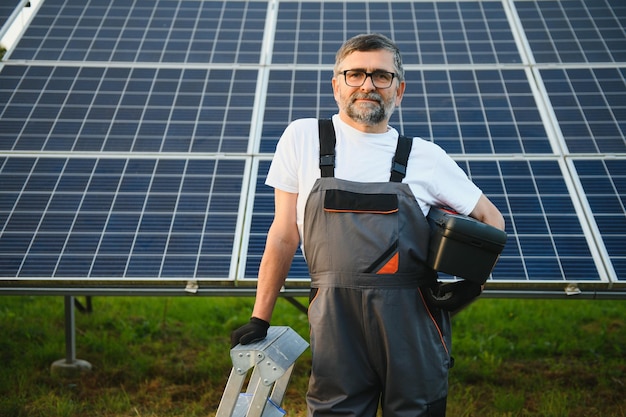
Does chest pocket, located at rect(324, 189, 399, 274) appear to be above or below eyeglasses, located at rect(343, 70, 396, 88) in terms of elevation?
below

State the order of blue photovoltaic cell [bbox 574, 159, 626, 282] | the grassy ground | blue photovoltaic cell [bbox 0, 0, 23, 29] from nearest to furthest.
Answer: blue photovoltaic cell [bbox 574, 159, 626, 282], the grassy ground, blue photovoltaic cell [bbox 0, 0, 23, 29]

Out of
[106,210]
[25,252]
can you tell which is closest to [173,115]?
[106,210]

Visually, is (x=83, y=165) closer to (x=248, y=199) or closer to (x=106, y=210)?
(x=106, y=210)

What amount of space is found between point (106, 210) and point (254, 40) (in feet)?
8.88

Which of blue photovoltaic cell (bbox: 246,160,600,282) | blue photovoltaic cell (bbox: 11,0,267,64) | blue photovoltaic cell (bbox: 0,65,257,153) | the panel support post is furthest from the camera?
blue photovoltaic cell (bbox: 11,0,267,64)

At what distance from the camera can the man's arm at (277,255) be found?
327 centimetres

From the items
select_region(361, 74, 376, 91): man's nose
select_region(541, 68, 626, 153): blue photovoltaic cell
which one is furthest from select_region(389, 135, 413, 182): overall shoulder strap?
select_region(541, 68, 626, 153): blue photovoltaic cell

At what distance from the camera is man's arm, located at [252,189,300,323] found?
10.7ft

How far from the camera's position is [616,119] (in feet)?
20.8

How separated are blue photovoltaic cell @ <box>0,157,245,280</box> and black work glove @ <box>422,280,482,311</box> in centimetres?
199

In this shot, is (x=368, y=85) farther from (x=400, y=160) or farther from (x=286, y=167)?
(x=286, y=167)

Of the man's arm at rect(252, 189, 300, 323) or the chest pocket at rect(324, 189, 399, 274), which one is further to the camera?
the man's arm at rect(252, 189, 300, 323)

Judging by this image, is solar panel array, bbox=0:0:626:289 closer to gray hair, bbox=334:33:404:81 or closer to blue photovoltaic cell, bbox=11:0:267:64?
blue photovoltaic cell, bbox=11:0:267:64

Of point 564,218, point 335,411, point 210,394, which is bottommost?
point 210,394
